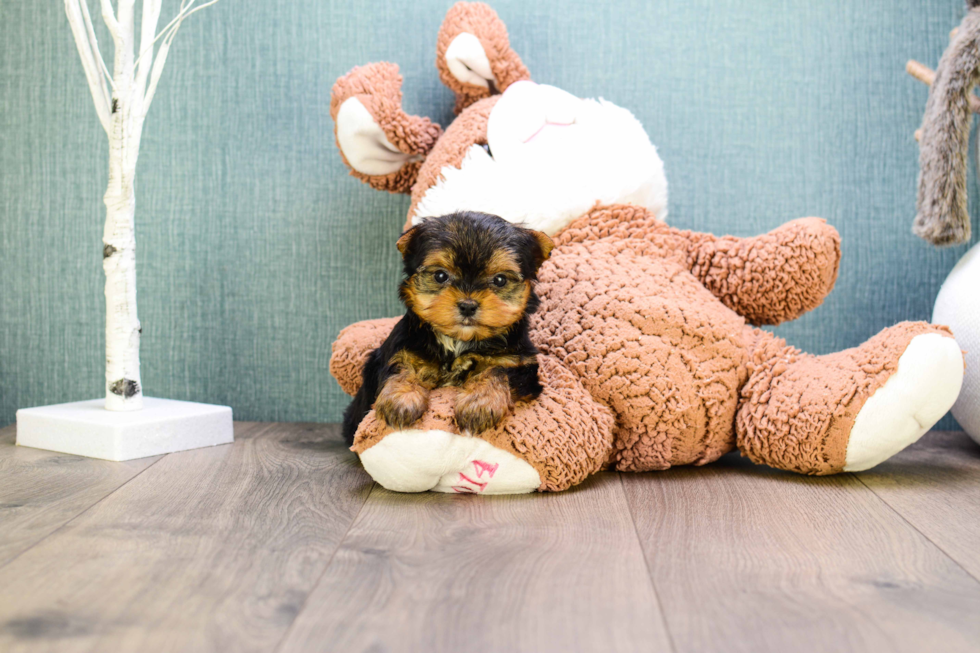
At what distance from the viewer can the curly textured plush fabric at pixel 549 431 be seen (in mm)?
1549

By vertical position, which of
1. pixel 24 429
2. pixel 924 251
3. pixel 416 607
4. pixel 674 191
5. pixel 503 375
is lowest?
pixel 24 429

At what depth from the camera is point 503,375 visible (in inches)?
61.6

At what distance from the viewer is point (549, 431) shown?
1.58m

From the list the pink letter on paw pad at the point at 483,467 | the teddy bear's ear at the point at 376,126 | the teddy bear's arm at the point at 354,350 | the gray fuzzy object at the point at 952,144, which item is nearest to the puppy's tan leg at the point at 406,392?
the pink letter on paw pad at the point at 483,467

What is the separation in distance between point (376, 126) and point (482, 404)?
3.09 ft

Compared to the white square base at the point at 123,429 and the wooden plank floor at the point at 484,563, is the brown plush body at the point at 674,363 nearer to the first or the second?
the wooden plank floor at the point at 484,563

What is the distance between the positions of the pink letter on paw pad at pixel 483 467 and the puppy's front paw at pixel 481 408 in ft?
0.29

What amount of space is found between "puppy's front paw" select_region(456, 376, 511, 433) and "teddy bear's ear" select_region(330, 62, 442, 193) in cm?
90

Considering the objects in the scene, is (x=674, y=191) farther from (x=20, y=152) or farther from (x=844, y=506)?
(x=20, y=152)

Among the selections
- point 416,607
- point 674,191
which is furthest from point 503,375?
point 674,191

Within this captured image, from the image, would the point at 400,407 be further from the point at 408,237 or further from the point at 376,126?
the point at 376,126

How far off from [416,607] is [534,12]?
196 centimetres

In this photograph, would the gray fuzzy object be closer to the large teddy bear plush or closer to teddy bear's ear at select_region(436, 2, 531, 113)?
the large teddy bear plush

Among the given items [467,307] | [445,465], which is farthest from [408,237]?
[445,465]
